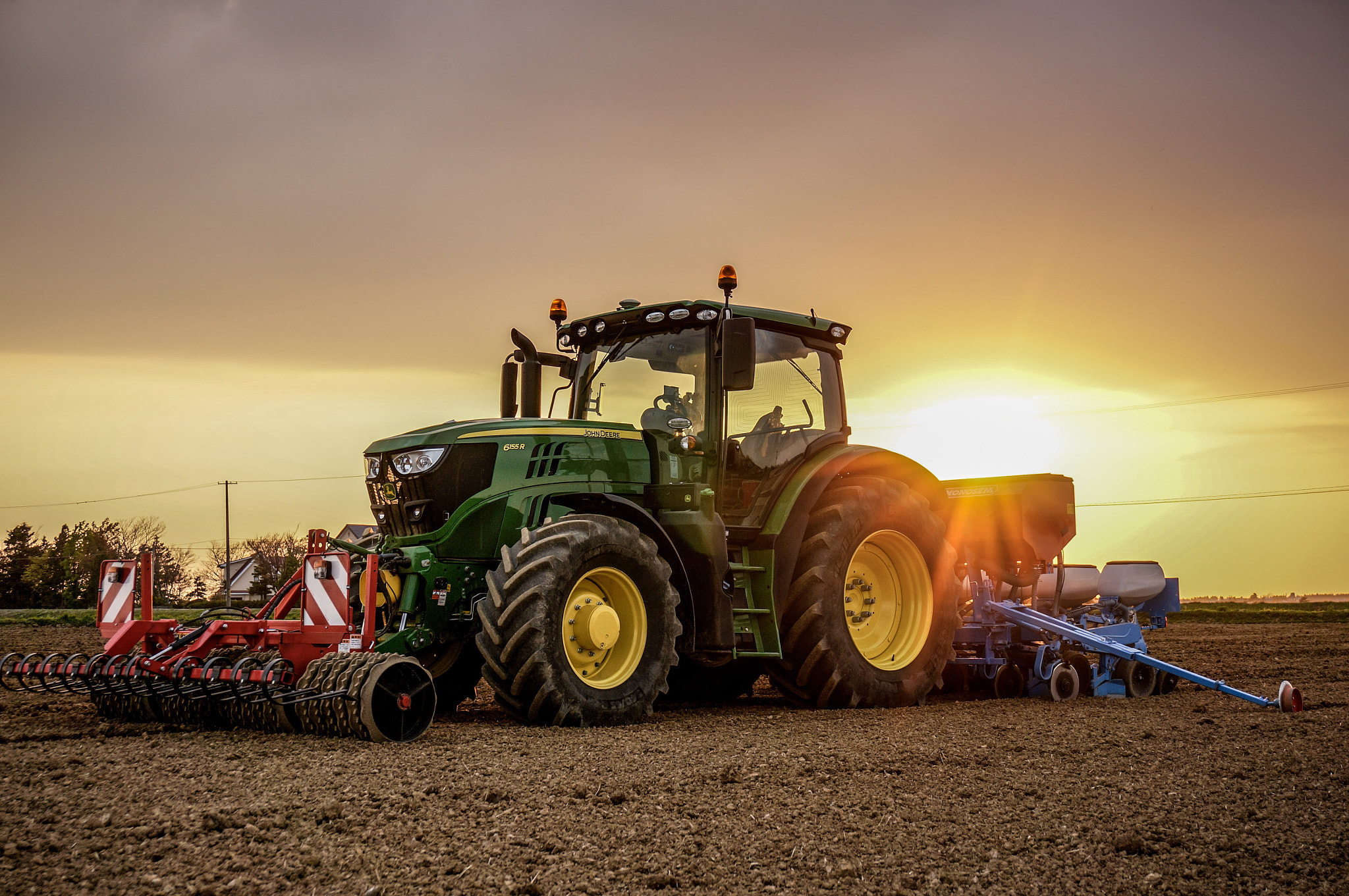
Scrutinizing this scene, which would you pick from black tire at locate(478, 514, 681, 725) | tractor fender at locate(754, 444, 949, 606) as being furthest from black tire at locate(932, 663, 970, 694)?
black tire at locate(478, 514, 681, 725)

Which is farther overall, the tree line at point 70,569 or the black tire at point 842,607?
the tree line at point 70,569

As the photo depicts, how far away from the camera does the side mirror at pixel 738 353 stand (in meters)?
7.61

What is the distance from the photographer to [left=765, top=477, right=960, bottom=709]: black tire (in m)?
8.18

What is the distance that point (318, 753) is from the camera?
5535 mm

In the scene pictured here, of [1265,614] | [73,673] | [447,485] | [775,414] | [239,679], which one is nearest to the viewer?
[239,679]

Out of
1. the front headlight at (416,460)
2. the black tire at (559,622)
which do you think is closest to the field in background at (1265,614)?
the black tire at (559,622)

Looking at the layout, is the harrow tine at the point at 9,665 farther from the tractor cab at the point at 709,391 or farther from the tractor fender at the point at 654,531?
the tractor cab at the point at 709,391

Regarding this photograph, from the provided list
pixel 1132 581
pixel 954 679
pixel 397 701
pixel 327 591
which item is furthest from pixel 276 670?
pixel 1132 581

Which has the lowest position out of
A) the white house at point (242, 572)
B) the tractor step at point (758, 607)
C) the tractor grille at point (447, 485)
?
the white house at point (242, 572)

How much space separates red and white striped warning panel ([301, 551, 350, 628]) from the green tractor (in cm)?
22

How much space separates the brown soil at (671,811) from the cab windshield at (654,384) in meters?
2.31

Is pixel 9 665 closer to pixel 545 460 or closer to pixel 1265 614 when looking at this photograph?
pixel 545 460

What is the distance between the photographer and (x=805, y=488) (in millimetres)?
8336

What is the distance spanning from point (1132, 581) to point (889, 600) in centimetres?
488
